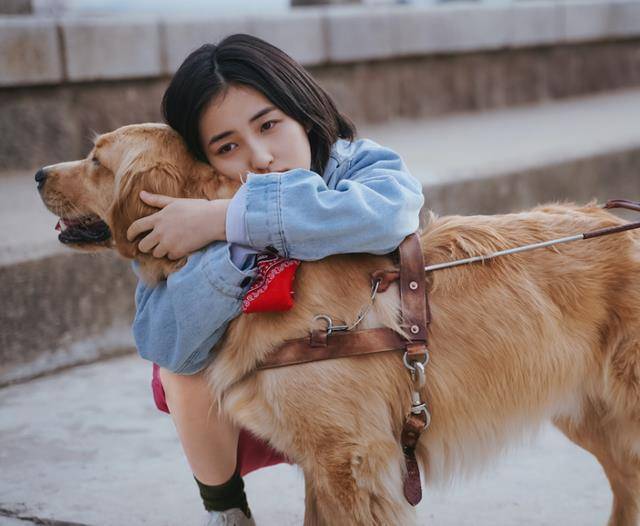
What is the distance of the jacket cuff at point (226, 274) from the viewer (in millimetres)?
2148

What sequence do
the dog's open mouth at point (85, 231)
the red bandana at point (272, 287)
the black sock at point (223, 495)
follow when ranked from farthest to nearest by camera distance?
the black sock at point (223, 495)
the dog's open mouth at point (85, 231)
the red bandana at point (272, 287)

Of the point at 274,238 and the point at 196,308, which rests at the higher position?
the point at 274,238

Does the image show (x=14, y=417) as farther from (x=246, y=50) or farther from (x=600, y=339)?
(x=600, y=339)

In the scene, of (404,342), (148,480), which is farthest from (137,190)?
(148,480)

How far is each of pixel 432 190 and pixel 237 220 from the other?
119 inches

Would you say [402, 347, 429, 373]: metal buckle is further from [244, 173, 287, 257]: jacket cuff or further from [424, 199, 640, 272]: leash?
[244, 173, 287, 257]: jacket cuff

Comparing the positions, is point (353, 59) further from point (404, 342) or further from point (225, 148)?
point (404, 342)

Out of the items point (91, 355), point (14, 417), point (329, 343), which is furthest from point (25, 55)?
point (329, 343)

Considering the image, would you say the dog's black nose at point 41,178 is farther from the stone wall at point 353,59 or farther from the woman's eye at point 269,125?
the stone wall at point 353,59

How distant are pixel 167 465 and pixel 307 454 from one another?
3.74 ft

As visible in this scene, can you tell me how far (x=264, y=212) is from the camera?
2113mm

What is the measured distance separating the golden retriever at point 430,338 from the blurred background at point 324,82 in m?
0.63

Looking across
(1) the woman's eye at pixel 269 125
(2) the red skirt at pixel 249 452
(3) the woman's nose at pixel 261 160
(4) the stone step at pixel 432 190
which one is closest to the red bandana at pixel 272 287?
(3) the woman's nose at pixel 261 160

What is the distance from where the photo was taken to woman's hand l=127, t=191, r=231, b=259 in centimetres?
218
